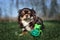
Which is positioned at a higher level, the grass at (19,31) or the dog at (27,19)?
the dog at (27,19)

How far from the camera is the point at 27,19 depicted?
1544mm

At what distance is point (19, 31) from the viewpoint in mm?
1548

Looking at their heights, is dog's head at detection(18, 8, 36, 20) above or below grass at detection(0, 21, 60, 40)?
above

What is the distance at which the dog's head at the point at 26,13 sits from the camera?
5.05 ft

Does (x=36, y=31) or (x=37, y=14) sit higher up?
(x=37, y=14)

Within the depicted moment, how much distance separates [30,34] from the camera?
1521 mm

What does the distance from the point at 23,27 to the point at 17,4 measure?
0.20 meters

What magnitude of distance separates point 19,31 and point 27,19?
120mm

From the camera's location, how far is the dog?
1.54 meters

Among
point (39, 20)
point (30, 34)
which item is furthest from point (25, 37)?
point (39, 20)

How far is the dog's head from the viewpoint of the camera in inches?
60.6

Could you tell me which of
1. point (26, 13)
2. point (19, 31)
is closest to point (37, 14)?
point (26, 13)

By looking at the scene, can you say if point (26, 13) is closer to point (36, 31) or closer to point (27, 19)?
point (27, 19)

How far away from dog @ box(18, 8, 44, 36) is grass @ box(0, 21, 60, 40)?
0.14ft
